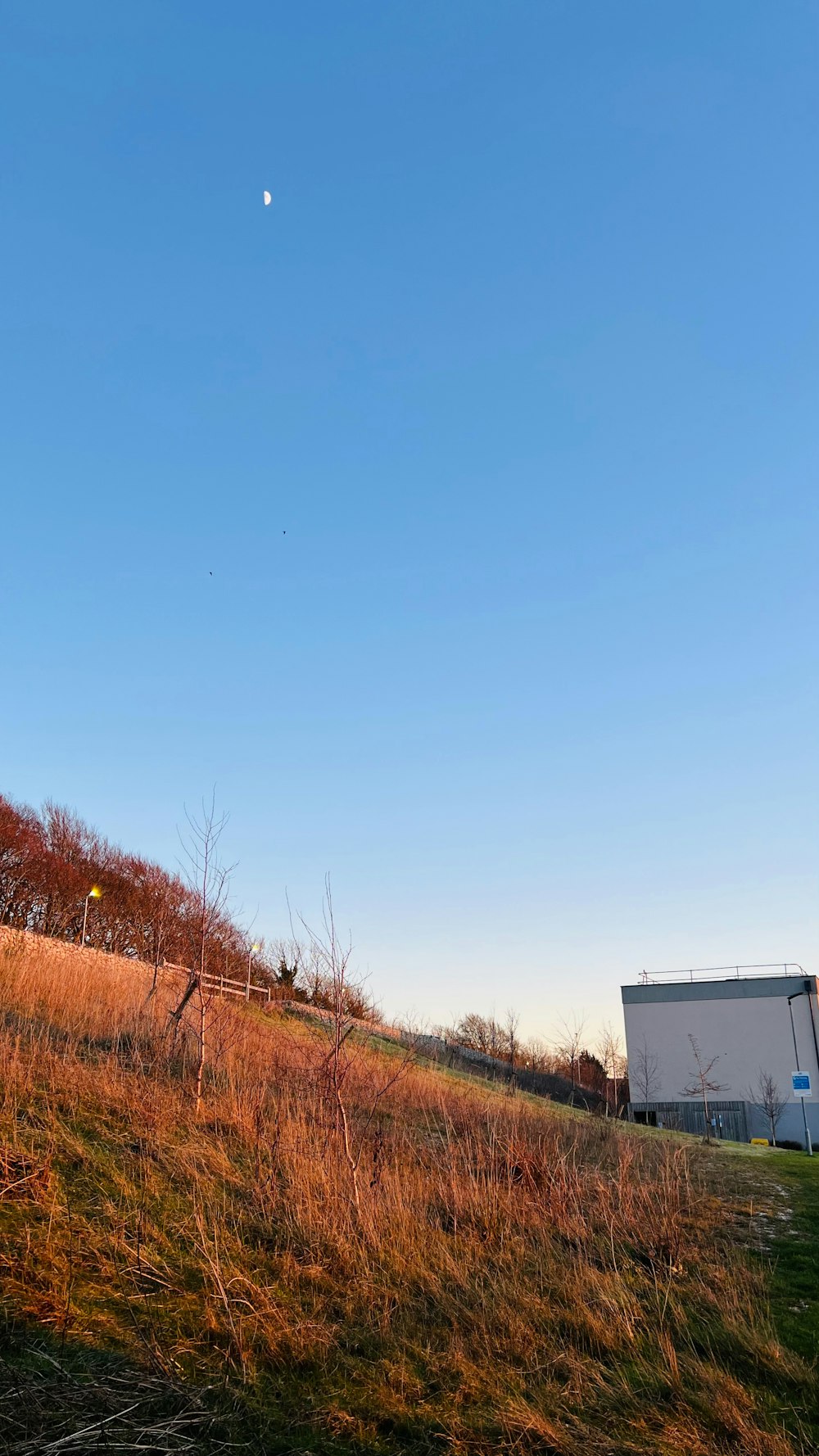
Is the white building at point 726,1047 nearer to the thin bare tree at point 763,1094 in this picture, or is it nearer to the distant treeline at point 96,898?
the thin bare tree at point 763,1094

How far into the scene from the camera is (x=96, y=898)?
32.7 m

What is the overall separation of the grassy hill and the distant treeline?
53.8 feet

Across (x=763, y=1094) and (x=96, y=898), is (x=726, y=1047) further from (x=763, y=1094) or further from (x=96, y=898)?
(x=96, y=898)

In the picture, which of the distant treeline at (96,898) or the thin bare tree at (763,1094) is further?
the thin bare tree at (763,1094)

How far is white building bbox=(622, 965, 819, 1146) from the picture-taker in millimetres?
45281

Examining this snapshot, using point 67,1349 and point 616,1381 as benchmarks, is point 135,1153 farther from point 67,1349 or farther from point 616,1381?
point 616,1381

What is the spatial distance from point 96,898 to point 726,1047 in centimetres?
3223

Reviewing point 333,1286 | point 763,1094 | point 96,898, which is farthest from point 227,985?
point 763,1094

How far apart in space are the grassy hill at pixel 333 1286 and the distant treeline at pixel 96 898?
16.4 meters

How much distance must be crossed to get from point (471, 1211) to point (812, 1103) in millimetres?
43355

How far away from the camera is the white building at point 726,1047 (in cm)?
4528

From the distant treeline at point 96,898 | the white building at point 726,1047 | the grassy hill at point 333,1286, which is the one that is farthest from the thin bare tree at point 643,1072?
the grassy hill at point 333,1286

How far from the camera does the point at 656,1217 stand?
972cm

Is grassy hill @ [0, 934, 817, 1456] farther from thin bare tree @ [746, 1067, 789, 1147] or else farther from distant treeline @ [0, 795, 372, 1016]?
thin bare tree @ [746, 1067, 789, 1147]
